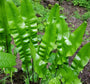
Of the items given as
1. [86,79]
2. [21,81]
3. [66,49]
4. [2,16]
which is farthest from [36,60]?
[86,79]

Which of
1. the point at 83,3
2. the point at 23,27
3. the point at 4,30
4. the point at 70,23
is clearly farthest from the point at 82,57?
the point at 83,3

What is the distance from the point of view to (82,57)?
2.92 ft

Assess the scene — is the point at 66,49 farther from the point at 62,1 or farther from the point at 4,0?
the point at 62,1

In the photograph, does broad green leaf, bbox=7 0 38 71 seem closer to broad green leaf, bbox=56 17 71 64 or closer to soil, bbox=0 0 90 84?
broad green leaf, bbox=56 17 71 64

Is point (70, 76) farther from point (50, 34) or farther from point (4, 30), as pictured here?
point (4, 30)

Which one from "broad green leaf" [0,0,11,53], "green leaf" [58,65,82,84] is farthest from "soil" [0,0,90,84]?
"green leaf" [58,65,82,84]

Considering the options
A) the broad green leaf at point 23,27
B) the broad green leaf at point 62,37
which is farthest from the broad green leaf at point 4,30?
the broad green leaf at point 62,37

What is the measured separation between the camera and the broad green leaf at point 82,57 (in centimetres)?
84

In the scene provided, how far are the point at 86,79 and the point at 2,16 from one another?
1.41 metres

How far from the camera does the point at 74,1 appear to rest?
3732 mm

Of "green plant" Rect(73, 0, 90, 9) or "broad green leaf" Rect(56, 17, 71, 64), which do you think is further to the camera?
"green plant" Rect(73, 0, 90, 9)

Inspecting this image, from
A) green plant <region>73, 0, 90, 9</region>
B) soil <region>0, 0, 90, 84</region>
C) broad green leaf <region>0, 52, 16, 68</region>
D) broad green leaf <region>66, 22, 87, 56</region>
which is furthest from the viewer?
green plant <region>73, 0, 90, 9</region>

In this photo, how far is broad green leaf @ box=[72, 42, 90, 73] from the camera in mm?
835

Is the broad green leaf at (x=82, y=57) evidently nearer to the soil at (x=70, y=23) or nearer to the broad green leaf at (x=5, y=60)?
the broad green leaf at (x=5, y=60)
